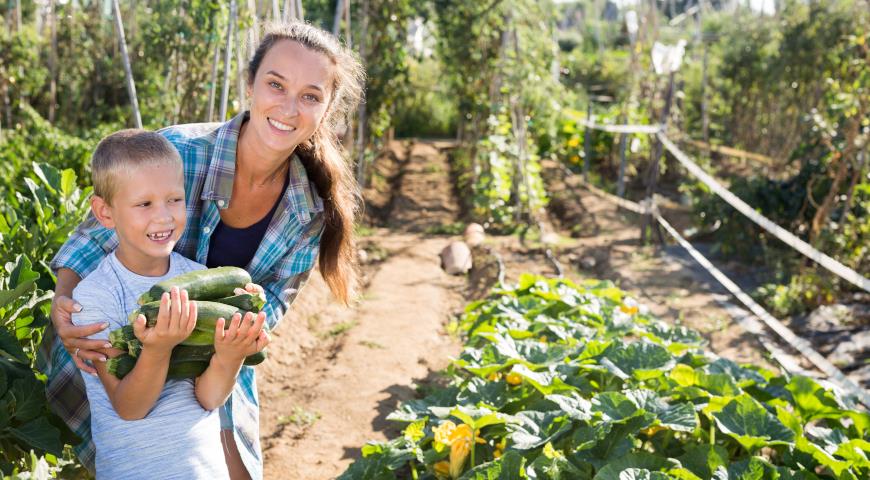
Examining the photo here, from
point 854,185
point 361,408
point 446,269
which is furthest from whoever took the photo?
point 446,269

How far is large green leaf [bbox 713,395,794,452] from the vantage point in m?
2.91

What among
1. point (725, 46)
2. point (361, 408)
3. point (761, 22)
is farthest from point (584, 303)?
point (725, 46)

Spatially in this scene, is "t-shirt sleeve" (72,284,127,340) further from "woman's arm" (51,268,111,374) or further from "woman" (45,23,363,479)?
"woman" (45,23,363,479)

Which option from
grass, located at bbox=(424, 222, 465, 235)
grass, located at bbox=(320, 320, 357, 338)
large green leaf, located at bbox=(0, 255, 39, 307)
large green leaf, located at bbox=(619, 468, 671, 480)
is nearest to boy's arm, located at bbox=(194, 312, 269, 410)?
large green leaf, located at bbox=(0, 255, 39, 307)

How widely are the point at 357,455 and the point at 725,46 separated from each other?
1335 cm

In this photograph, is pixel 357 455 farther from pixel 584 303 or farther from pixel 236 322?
pixel 236 322

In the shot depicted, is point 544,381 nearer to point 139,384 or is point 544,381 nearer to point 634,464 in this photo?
point 634,464

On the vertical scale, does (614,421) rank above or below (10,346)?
below

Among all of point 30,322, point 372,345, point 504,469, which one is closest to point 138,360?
point 30,322

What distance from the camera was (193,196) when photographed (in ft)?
7.55

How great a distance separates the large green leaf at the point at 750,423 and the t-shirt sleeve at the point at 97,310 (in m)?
2.00

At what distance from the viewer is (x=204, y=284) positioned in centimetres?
188

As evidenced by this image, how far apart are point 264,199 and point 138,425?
799 mm

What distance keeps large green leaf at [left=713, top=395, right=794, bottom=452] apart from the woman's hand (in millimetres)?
2025
